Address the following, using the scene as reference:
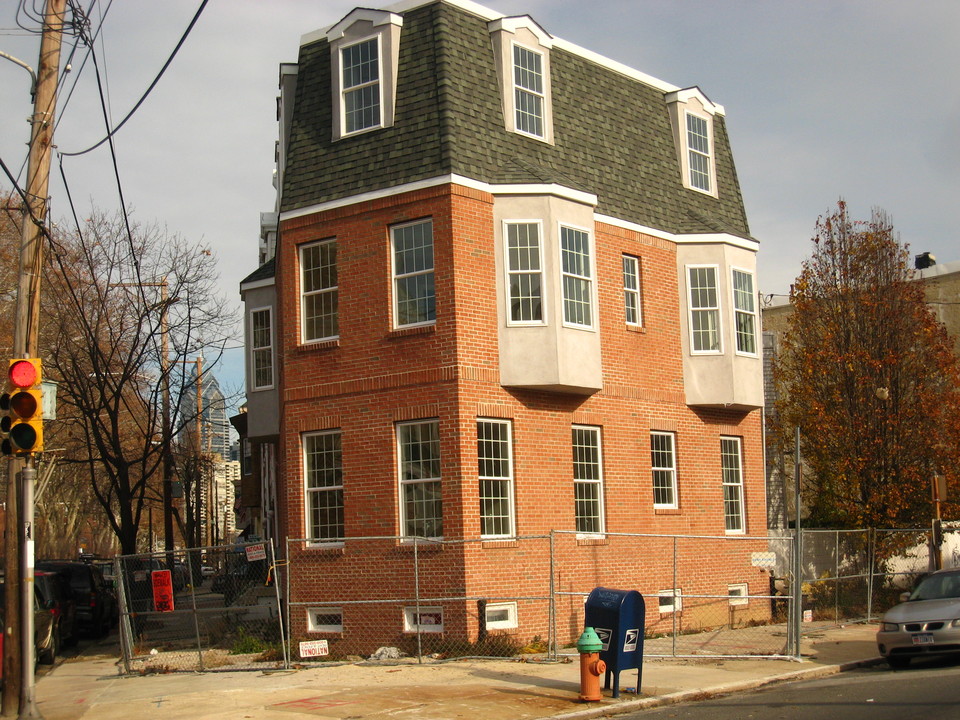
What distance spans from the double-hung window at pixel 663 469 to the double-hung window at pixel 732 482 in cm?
165

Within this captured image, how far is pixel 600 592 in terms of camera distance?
527 inches

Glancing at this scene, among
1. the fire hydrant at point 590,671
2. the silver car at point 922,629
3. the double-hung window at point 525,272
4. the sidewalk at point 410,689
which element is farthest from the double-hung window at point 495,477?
the silver car at point 922,629

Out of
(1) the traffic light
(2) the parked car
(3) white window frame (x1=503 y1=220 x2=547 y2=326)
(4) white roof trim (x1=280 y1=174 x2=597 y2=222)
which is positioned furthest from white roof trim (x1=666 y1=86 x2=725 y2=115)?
(2) the parked car

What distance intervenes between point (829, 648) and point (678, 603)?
3686mm

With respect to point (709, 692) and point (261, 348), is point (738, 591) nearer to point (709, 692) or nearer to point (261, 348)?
point (709, 692)

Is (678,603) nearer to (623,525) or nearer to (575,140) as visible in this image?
(623,525)

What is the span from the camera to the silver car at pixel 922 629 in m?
15.1

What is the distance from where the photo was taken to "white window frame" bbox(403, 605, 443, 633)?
1733 centimetres

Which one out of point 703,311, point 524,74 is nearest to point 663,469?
point 703,311

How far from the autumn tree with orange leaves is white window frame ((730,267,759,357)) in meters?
5.87

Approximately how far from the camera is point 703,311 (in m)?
22.3

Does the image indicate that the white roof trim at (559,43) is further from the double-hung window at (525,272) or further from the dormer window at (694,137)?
the double-hung window at (525,272)

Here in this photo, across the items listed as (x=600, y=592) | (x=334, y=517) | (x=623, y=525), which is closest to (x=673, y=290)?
(x=623, y=525)

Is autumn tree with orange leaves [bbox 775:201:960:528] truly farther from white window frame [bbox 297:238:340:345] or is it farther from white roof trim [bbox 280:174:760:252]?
white window frame [bbox 297:238:340:345]
